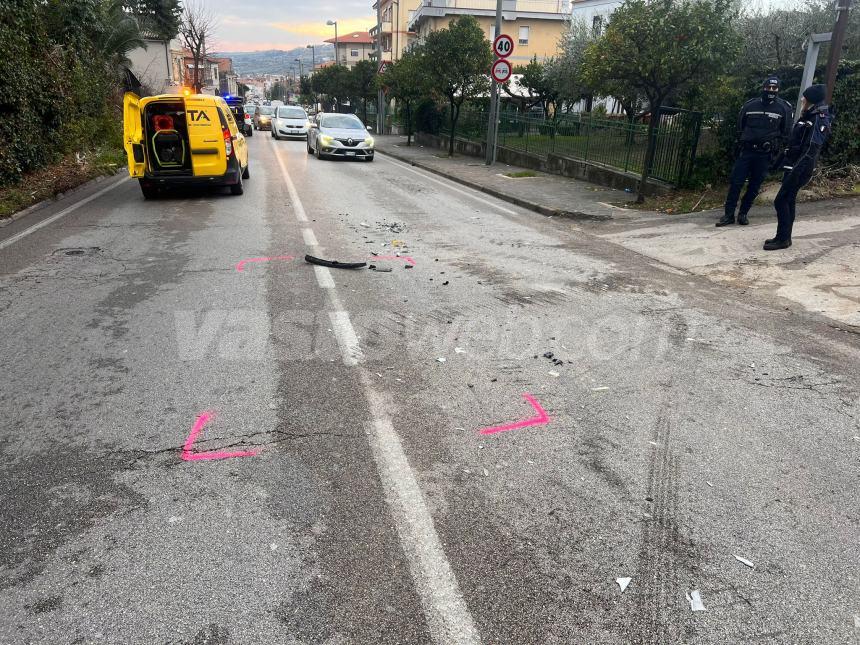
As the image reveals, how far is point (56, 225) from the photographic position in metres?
9.87

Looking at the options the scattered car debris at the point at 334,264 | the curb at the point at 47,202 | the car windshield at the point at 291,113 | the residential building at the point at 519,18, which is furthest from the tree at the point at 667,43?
the residential building at the point at 519,18

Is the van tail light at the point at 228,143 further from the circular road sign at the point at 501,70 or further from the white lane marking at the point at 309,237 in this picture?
the circular road sign at the point at 501,70

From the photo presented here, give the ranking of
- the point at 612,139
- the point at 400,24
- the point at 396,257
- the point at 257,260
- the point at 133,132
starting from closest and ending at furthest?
the point at 257,260 < the point at 396,257 < the point at 133,132 < the point at 612,139 < the point at 400,24

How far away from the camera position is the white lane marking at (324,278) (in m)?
6.67

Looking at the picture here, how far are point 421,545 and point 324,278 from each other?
456 cm

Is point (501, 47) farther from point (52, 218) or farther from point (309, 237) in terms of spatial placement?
point (52, 218)

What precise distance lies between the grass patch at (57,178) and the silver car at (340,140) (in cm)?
629

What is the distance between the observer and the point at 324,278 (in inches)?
273

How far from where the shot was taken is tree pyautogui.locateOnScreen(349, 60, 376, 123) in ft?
→ 161

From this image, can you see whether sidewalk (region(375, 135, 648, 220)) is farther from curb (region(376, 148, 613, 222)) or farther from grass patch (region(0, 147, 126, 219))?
grass patch (region(0, 147, 126, 219))

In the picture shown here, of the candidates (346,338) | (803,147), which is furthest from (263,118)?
(346,338)

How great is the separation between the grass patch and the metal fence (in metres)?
12.0

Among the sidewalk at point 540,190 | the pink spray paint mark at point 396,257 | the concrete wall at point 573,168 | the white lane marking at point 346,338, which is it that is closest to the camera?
the white lane marking at point 346,338

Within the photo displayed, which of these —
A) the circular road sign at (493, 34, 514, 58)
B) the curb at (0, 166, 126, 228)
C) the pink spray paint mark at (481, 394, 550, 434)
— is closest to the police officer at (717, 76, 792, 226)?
the pink spray paint mark at (481, 394, 550, 434)
